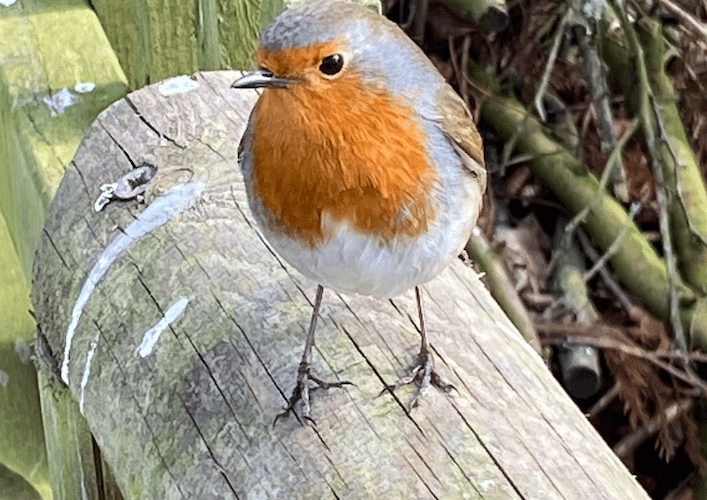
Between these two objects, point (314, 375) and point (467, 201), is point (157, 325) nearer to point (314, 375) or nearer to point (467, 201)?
point (314, 375)

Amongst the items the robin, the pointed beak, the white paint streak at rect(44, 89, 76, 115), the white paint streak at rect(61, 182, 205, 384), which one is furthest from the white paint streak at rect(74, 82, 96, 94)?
the pointed beak

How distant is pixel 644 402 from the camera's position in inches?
118

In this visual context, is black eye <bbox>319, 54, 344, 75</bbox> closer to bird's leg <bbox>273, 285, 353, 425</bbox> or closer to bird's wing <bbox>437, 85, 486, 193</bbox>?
bird's wing <bbox>437, 85, 486, 193</bbox>

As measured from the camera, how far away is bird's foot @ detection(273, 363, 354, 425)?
1.29 m

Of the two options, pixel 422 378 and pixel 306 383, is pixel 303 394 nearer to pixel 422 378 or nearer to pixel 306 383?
pixel 306 383

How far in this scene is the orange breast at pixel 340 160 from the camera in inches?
51.8

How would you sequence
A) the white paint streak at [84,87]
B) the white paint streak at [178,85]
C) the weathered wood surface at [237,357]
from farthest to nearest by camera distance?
the white paint streak at [84,87] < the white paint streak at [178,85] < the weathered wood surface at [237,357]

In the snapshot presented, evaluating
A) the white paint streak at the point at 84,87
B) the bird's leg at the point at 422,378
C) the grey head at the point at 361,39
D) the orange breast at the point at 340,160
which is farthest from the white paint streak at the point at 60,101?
the bird's leg at the point at 422,378

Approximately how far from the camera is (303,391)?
4.38 ft

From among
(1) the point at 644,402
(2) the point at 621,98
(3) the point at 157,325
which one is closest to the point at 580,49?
(2) the point at 621,98

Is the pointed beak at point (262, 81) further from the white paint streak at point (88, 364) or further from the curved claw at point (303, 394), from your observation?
the white paint streak at point (88, 364)

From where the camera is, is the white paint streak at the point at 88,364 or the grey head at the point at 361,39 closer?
the grey head at the point at 361,39

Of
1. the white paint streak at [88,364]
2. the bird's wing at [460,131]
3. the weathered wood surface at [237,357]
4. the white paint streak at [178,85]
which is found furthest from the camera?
the white paint streak at [178,85]

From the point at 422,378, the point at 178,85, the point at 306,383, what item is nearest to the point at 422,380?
the point at 422,378
